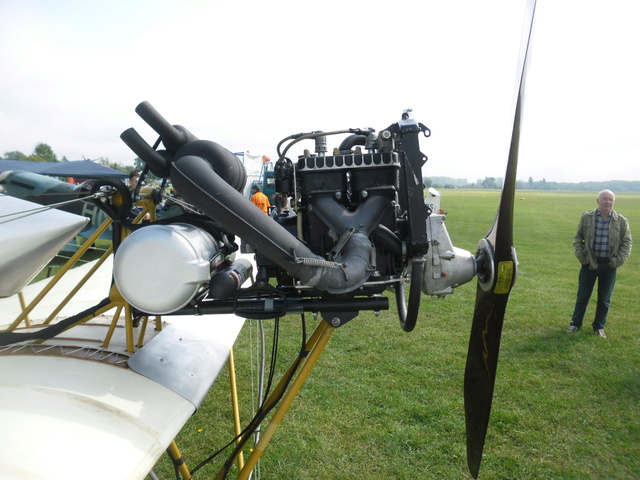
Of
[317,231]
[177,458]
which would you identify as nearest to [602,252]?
[317,231]

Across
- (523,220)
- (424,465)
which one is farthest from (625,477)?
(523,220)

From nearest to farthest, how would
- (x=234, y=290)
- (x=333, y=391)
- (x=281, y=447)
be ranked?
(x=234, y=290) < (x=281, y=447) < (x=333, y=391)

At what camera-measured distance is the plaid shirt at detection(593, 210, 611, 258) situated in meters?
7.19

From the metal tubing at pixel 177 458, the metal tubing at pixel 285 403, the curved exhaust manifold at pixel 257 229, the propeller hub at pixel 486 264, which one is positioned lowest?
the metal tubing at pixel 177 458

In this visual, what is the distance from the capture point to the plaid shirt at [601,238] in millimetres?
7188

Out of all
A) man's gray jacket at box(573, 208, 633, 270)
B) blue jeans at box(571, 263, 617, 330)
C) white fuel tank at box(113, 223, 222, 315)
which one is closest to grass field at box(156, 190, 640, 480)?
blue jeans at box(571, 263, 617, 330)

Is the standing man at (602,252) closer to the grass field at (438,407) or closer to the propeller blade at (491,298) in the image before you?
the grass field at (438,407)

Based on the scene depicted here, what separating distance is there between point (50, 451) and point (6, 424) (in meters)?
0.27

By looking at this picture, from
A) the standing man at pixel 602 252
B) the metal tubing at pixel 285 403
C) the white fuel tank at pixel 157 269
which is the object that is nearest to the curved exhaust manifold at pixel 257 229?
the white fuel tank at pixel 157 269

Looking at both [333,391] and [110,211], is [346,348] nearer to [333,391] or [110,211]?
[333,391]

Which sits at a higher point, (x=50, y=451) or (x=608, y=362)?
(x=50, y=451)

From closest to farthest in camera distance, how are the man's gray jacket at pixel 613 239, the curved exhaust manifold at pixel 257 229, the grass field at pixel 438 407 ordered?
the curved exhaust manifold at pixel 257 229 → the grass field at pixel 438 407 → the man's gray jacket at pixel 613 239

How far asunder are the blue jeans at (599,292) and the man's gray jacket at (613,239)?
12 cm

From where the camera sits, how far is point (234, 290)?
218cm
